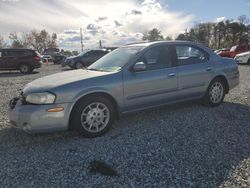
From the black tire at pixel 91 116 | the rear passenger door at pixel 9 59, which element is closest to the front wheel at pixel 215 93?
the black tire at pixel 91 116

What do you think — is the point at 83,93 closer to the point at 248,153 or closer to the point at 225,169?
the point at 225,169

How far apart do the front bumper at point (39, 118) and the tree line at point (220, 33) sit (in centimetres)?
5846

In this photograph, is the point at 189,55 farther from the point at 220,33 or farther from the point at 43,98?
the point at 220,33

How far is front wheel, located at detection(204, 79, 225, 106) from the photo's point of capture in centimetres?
569

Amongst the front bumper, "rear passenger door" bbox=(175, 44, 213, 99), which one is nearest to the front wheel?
"rear passenger door" bbox=(175, 44, 213, 99)

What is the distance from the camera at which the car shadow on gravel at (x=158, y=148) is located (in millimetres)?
2992

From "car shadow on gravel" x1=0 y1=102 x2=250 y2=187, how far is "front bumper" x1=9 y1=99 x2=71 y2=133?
0.97 feet

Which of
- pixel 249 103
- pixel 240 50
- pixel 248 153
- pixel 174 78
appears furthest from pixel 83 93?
pixel 240 50

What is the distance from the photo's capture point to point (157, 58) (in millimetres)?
4887

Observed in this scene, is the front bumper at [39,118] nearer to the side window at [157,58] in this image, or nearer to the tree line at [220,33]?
the side window at [157,58]

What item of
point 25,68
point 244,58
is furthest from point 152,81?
point 244,58

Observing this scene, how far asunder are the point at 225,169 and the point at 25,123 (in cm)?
280

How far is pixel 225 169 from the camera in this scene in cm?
309

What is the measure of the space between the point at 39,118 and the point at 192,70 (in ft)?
10.3
